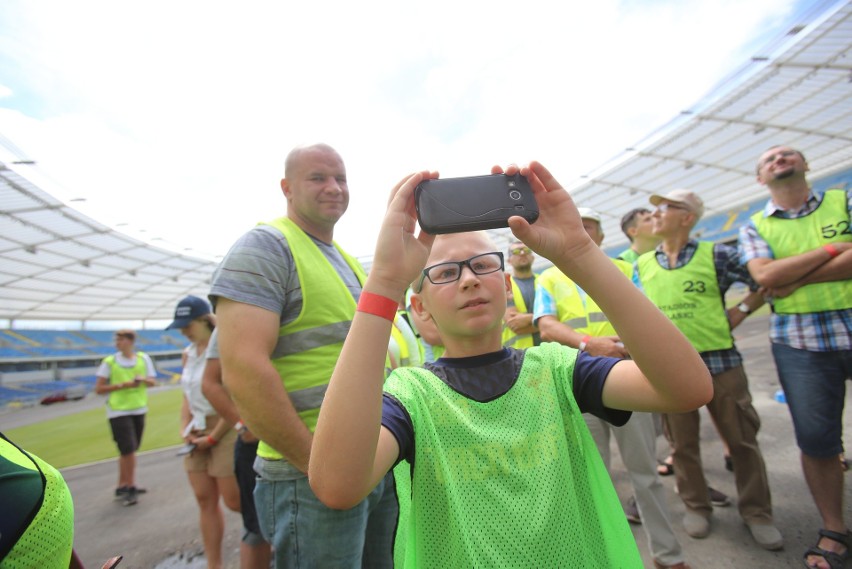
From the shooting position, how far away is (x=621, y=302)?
954 millimetres

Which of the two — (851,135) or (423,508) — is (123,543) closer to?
(423,508)

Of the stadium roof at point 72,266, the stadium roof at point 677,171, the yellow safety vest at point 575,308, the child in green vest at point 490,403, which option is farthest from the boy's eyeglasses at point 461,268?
the stadium roof at point 72,266

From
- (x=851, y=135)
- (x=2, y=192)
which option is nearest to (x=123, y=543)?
(x=2, y=192)

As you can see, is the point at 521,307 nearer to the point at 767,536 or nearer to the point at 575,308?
the point at 575,308

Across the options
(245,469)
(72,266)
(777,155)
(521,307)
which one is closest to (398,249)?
(245,469)

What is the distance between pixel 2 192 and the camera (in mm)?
12844

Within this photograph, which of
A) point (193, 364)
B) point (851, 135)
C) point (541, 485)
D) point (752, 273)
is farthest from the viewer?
point (851, 135)

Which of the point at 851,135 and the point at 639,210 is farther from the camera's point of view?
the point at 851,135

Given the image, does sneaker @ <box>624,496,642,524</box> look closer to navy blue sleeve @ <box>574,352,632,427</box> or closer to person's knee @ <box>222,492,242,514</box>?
navy blue sleeve @ <box>574,352,632,427</box>

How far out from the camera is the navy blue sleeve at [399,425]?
1015 millimetres

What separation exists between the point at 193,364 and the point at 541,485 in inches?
131

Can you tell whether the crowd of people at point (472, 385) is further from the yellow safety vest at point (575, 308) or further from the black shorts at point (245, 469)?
the yellow safety vest at point (575, 308)

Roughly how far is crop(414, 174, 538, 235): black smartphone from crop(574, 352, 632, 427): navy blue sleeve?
1.71 feet

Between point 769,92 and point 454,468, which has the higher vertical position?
point 769,92
